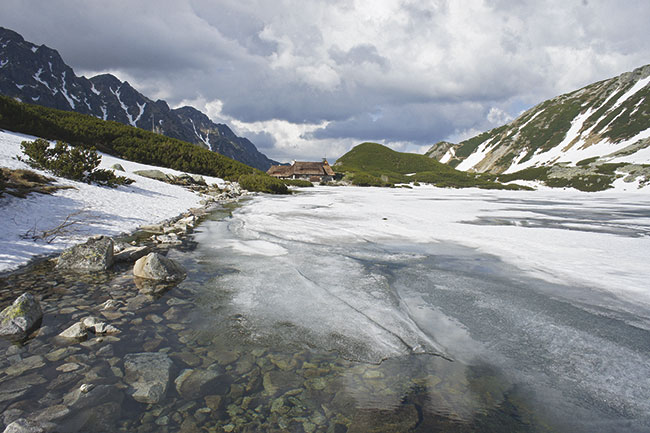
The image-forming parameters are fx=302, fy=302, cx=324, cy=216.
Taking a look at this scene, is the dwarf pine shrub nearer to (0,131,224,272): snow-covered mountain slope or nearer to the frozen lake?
(0,131,224,272): snow-covered mountain slope

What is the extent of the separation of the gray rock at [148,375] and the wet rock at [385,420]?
193 cm

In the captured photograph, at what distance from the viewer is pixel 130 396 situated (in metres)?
2.96

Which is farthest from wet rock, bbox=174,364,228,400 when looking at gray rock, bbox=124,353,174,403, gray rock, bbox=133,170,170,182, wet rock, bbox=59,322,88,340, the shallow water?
gray rock, bbox=133,170,170,182

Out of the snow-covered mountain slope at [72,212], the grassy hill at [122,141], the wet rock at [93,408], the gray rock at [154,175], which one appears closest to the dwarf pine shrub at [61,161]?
the snow-covered mountain slope at [72,212]

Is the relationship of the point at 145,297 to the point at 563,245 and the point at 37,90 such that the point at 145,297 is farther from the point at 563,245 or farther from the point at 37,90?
the point at 37,90

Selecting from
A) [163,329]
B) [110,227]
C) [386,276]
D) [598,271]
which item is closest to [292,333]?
[163,329]

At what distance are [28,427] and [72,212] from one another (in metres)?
10.4

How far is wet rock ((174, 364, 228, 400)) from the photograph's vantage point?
10.0 ft

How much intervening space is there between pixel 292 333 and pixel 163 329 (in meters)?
1.81

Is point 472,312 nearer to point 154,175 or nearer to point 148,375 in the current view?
point 148,375

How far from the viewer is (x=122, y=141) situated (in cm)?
4072

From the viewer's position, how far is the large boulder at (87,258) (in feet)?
21.4

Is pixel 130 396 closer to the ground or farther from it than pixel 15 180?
closer to the ground

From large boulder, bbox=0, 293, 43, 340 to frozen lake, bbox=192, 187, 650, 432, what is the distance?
224 cm
